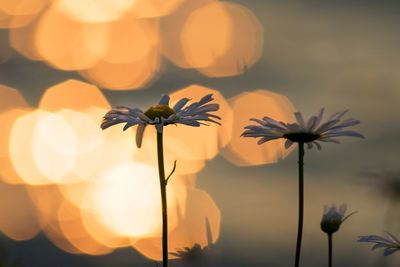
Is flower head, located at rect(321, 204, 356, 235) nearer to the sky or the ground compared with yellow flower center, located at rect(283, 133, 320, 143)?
nearer to the ground

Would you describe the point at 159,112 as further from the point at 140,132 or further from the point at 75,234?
the point at 75,234

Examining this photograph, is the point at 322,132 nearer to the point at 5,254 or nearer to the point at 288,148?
the point at 288,148

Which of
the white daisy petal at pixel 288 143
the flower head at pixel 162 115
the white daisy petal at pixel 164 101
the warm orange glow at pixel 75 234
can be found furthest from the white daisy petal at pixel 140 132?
the white daisy petal at pixel 288 143

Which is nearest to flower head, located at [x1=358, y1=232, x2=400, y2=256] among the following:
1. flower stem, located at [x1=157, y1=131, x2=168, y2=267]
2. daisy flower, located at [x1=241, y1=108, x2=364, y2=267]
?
daisy flower, located at [x1=241, y1=108, x2=364, y2=267]

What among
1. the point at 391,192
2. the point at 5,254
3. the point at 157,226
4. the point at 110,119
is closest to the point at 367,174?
the point at 391,192

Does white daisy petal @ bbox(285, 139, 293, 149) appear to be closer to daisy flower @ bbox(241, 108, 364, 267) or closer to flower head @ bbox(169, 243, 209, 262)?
daisy flower @ bbox(241, 108, 364, 267)

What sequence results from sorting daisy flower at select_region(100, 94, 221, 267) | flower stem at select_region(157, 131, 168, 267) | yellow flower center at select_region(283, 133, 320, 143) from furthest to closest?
yellow flower center at select_region(283, 133, 320, 143), daisy flower at select_region(100, 94, 221, 267), flower stem at select_region(157, 131, 168, 267)

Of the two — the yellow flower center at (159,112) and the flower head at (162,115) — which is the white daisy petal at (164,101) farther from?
the yellow flower center at (159,112)
